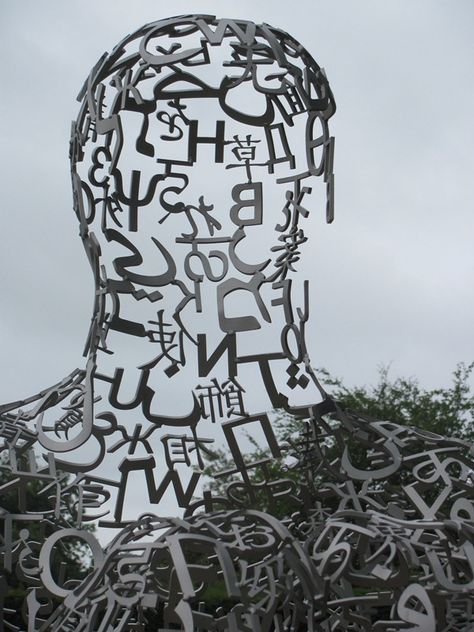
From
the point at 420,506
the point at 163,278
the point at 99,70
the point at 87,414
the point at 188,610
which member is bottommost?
the point at 188,610

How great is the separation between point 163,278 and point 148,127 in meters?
0.90

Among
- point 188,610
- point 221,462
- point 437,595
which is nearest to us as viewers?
A: point 188,610

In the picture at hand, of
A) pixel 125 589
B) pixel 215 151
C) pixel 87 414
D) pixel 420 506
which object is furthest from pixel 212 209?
pixel 125 589

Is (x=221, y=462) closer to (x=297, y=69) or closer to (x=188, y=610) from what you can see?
(x=297, y=69)

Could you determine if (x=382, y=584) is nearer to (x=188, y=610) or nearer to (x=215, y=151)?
(x=188, y=610)

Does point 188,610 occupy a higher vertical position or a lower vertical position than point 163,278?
lower

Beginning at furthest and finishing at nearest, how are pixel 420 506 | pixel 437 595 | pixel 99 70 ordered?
pixel 99 70
pixel 420 506
pixel 437 595

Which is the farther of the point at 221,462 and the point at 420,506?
the point at 221,462

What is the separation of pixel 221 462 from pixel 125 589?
1453 cm

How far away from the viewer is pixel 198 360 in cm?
605

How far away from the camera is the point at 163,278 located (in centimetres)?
626

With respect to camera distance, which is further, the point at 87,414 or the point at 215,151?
the point at 215,151

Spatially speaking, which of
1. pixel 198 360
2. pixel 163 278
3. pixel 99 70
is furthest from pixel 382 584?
pixel 99 70

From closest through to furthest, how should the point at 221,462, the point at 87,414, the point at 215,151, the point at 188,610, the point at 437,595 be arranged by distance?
1. the point at 188,610
2. the point at 437,595
3. the point at 87,414
4. the point at 215,151
5. the point at 221,462
